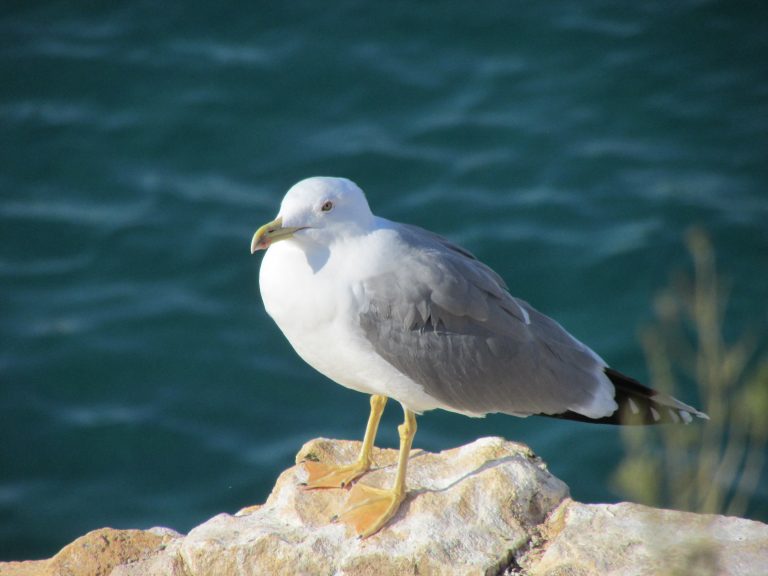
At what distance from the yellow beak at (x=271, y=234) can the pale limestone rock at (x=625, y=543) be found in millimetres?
1964

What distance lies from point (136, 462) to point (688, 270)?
5.23 metres

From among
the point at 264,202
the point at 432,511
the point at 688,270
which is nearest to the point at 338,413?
the point at 264,202

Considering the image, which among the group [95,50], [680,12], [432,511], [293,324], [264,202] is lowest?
[432,511]

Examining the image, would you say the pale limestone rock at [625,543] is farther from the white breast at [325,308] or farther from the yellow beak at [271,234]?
the yellow beak at [271,234]

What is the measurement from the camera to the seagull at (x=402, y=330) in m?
5.74

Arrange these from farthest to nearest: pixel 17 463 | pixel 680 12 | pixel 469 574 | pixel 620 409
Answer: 1. pixel 680 12
2. pixel 17 463
3. pixel 620 409
4. pixel 469 574

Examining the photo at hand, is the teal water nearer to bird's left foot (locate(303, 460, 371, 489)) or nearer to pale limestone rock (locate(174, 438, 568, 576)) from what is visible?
bird's left foot (locate(303, 460, 371, 489))

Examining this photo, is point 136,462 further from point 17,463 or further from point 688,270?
point 688,270

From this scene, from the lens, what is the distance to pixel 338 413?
1005cm

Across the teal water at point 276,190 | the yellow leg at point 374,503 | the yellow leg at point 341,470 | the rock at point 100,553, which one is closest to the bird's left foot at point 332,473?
the yellow leg at point 341,470

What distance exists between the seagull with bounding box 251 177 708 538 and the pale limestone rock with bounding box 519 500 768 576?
848 millimetres

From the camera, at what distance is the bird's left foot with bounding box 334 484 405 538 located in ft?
18.6

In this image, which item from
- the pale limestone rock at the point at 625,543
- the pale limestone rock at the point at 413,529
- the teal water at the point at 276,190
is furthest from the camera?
the teal water at the point at 276,190

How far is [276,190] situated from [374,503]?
6.49m
